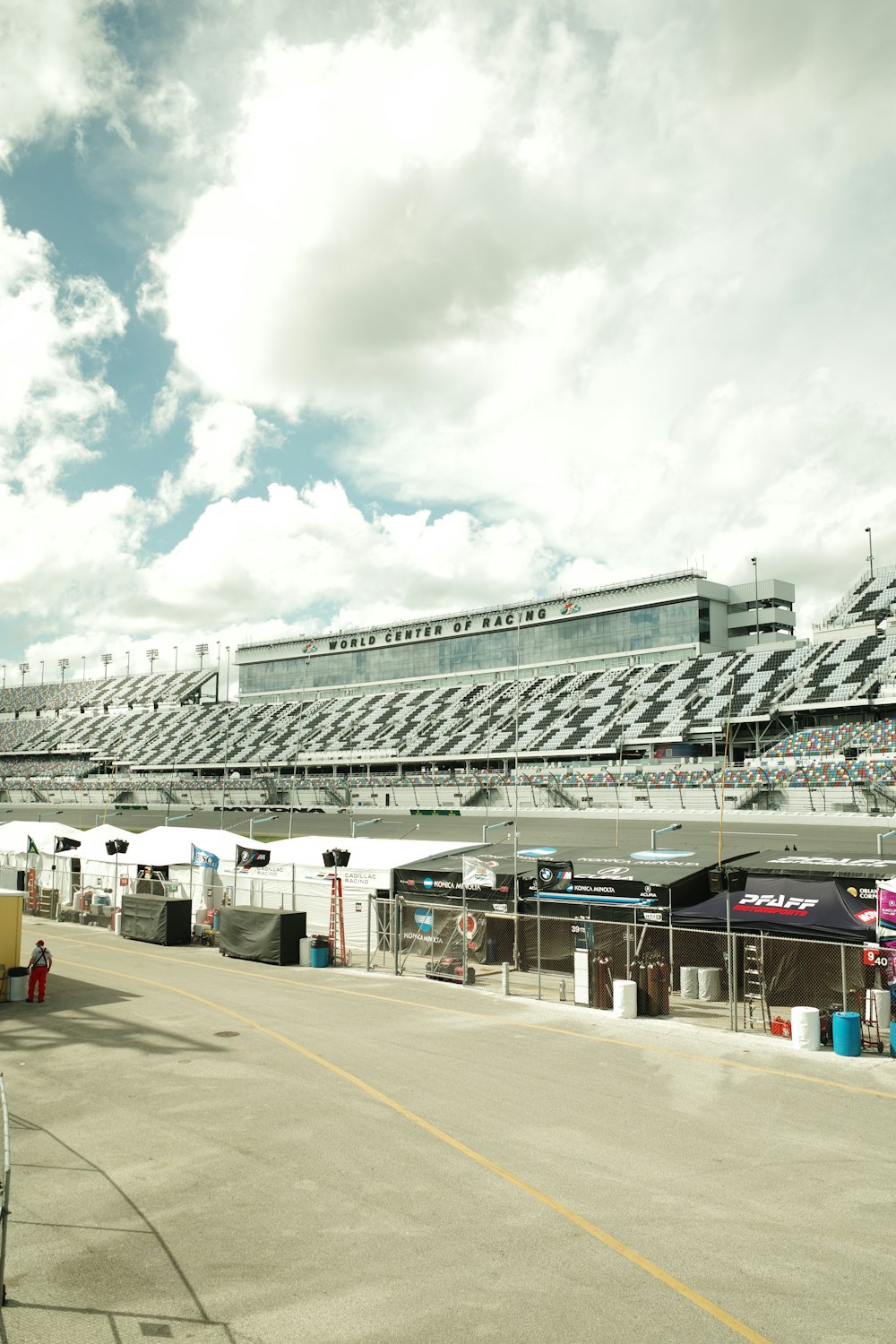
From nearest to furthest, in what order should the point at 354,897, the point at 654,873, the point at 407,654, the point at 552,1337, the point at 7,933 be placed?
the point at 552,1337, the point at 7,933, the point at 654,873, the point at 354,897, the point at 407,654

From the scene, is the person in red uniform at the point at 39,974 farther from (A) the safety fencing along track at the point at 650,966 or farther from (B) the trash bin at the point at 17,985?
(A) the safety fencing along track at the point at 650,966

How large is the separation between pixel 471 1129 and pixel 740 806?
5638cm

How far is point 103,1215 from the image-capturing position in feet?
31.3

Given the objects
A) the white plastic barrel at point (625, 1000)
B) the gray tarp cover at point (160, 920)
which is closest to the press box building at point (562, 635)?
the gray tarp cover at point (160, 920)

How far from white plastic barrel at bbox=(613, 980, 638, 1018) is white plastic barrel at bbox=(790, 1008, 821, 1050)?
3671 millimetres

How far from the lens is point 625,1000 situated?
1983 cm

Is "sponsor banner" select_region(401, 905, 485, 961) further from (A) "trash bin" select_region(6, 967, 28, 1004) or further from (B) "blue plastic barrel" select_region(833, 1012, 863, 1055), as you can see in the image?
(B) "blue plastic barrel" select_region(833, 1012, 863, 1055)

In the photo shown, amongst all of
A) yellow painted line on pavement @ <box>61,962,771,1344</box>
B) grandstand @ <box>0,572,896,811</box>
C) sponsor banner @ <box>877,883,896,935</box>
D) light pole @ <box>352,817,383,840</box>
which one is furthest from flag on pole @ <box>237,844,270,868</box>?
sponsor banner @ <box>877,883,896,935</box>

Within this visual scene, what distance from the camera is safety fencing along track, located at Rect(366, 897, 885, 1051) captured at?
1953 centimetres

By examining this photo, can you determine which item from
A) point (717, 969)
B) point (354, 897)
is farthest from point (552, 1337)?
point (354, 897)

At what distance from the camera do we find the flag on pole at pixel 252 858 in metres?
33.4

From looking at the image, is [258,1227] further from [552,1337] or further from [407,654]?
[407,654]

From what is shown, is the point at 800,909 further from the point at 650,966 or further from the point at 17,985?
the point at 17,985

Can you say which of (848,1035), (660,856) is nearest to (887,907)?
(848,1035)
